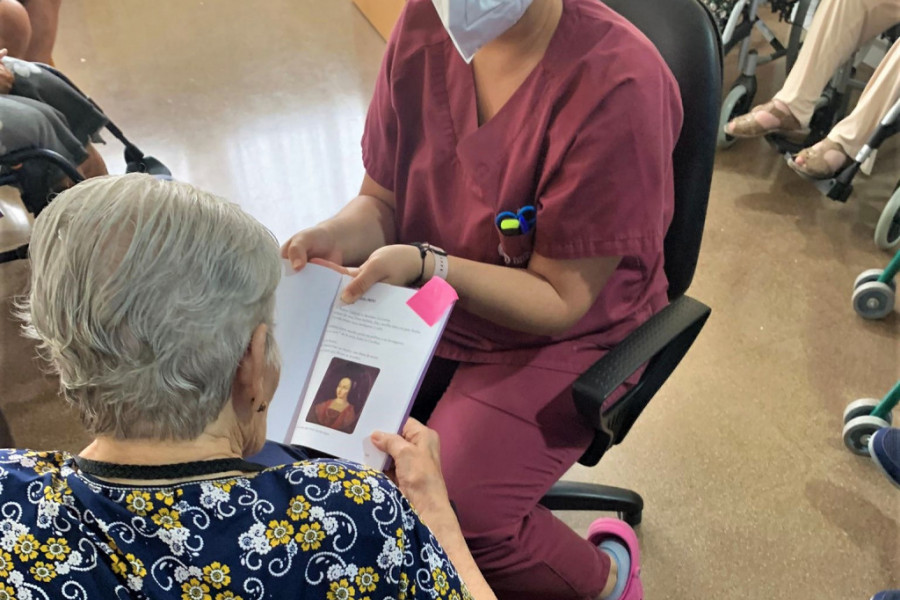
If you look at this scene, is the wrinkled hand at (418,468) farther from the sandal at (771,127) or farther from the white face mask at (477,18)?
Result: the sandal at (771,127)

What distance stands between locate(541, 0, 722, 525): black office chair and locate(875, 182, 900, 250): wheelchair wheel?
51.0 inches

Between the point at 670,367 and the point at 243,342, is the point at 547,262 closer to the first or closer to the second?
the point at 670,367

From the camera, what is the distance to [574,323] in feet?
3.47

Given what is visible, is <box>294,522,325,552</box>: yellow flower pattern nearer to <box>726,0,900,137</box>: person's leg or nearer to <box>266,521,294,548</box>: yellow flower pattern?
<box>266,521,294,548</box>: yellow flower pattern

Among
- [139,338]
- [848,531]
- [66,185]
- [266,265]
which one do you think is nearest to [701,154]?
[266,265]

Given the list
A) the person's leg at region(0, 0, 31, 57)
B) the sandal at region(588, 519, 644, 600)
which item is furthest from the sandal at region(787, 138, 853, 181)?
the person's leg at region(0, 0, 31, 57)

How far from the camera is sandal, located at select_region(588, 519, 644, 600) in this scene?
1.27 m

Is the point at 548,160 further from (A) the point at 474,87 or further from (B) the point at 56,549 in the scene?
(B) the point at 56,549

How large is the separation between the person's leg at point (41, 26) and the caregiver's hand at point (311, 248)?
1812mm

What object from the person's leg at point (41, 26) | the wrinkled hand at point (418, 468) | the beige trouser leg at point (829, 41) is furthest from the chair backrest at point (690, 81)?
the person's leg at point (41, 26)

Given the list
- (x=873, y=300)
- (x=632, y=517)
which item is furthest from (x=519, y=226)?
(x=873, y=300)

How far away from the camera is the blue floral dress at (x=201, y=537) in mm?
588

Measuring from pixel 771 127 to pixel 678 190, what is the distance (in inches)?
60.3

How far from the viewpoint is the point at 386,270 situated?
1017mm
